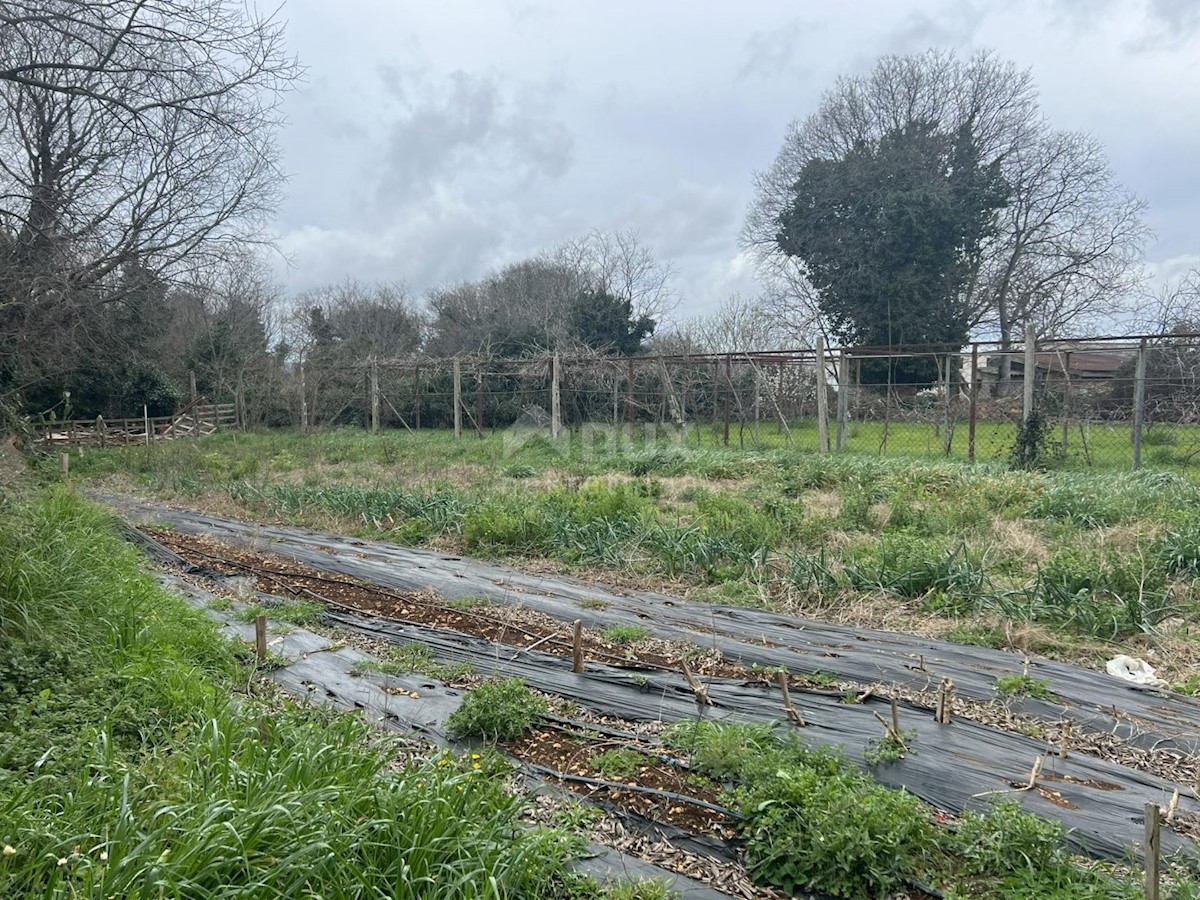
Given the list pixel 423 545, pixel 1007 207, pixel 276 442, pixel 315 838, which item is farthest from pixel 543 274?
pixel 315 838

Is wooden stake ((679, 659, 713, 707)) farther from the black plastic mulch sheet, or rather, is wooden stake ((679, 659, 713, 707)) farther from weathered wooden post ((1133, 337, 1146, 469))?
weathered wooden post ((1133, 337, 1146, 469))

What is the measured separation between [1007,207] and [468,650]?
1039 inches

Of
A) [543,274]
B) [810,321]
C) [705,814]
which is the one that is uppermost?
[543,274]

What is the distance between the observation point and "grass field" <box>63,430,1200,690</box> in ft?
15.9

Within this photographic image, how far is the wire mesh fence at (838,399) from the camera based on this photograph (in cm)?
1096

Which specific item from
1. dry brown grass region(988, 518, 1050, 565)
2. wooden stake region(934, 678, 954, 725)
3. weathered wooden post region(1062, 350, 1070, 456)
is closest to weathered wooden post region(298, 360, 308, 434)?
weathered wooden post region(1062, 350, 1070, 456)

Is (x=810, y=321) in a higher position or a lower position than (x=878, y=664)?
higher

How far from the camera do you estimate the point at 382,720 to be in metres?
3.49

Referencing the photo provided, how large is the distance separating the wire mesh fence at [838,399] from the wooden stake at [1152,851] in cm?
947

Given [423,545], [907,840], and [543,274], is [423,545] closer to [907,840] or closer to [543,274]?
[907,840]

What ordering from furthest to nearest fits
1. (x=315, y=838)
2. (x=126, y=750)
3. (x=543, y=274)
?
(x=543, y=274)
(x=126, y=750)
(x=315, y=838)

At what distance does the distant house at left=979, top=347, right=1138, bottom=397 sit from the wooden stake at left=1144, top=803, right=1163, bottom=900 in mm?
9928

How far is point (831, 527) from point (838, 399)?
6.27 m

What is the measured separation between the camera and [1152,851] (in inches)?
77.5
